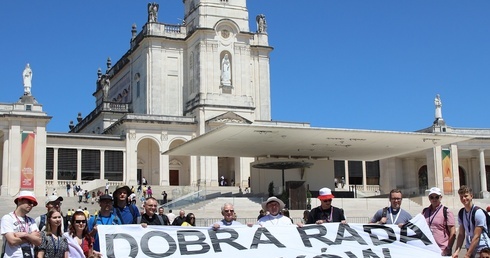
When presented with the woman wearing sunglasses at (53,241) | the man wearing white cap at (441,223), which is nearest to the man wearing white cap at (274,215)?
the man wearing white cap at (441,223)

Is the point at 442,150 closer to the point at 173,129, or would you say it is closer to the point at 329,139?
the point at 329,139

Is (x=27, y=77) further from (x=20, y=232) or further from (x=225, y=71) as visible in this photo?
(x=20, y=232)

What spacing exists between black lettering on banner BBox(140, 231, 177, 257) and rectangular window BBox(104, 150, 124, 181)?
4776 cm

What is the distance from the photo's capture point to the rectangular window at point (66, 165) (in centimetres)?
5672

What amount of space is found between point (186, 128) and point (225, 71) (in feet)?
20.8

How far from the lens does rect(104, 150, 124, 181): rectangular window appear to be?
5778 centimetres

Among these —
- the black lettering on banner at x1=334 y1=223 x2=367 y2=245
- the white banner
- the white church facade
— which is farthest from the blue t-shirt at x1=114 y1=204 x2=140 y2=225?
the white church facade

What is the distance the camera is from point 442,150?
189 ft

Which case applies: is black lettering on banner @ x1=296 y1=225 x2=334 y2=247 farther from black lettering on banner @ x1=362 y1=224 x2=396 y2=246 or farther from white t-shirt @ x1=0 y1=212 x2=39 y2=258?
white t-shirt @ x1=0 y1=212 x2=39 y2=258

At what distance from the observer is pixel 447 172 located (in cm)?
5731

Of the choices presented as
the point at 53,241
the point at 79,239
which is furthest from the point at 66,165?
the point at 53,241

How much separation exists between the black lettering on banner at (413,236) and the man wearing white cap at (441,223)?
16cm

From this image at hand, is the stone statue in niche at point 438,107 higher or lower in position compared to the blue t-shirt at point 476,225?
higher

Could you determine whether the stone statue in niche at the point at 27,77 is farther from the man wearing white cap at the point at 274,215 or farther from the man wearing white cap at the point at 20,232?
the man wearing white cap at the point at 20,232
